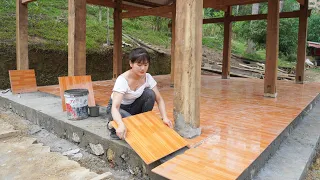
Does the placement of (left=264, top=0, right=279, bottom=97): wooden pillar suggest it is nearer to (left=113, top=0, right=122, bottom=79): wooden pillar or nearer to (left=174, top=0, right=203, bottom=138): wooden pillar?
(left=174, top=0, right=203, bottom=138): wooden pillar

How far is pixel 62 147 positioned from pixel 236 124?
7.43 feet

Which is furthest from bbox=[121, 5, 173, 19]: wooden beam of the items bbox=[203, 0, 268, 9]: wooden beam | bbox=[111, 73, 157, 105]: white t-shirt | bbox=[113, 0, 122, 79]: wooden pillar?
bbox=[111, 73, 157, 105]: white t-shirt

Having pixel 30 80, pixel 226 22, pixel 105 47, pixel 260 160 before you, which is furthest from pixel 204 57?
pixel 260 160

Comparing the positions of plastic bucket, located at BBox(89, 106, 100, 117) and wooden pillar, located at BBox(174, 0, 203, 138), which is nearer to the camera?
wooden pillar, located at BBox(174, 0, 203, 138)

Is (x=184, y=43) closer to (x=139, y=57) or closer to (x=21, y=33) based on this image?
(x=139, y=57)

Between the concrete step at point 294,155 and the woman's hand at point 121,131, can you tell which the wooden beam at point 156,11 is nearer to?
the concrete step at point 294,155

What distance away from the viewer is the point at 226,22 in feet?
28.0

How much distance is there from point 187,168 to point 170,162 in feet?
0.59

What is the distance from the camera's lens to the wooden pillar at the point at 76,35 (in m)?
3.84

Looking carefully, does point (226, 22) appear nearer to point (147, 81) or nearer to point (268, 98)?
point (268, 98)

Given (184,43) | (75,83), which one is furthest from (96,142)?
(184,43)

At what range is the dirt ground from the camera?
106 inches

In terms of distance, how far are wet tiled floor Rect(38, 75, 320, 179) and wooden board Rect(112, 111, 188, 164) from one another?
17cm

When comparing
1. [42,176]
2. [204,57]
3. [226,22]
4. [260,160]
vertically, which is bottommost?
[42,176]
